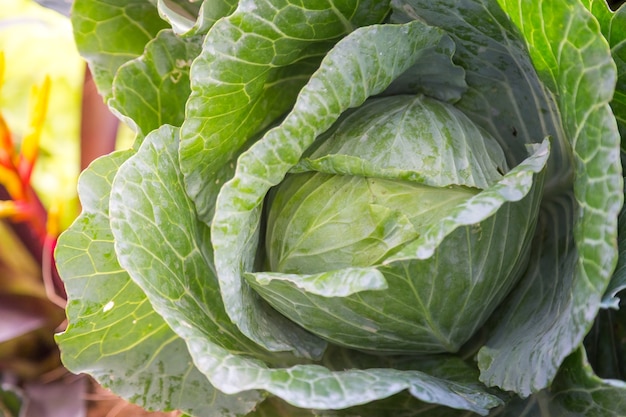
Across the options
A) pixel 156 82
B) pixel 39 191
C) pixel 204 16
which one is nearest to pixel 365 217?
pixel 204 16

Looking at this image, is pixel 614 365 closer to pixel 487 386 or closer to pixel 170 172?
pixel 487 386

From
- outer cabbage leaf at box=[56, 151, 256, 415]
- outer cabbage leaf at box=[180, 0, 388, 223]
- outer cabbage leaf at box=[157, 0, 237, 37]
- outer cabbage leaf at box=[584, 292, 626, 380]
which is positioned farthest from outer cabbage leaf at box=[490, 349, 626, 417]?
outer cabbage leaf at box=[157, 0, 237, 37]

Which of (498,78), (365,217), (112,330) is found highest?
(498,78)

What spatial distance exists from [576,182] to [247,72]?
452 millimetres

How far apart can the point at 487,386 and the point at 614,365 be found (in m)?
0.21

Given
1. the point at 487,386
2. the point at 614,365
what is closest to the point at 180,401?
the point at 487,386

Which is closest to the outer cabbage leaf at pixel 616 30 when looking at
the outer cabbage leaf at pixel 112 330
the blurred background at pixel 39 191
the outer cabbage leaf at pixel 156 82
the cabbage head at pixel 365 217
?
the cabbage head at pixel 365 217

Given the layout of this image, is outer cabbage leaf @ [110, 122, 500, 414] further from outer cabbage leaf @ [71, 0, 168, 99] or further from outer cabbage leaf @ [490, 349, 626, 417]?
outer cabbage leaf @ [71, 0, 168, 99]

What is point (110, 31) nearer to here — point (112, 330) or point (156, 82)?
point (156, 82)

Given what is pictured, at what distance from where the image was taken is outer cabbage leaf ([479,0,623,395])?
2.31 feet

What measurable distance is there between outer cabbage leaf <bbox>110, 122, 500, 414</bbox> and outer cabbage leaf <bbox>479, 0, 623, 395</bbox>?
0.08 meters

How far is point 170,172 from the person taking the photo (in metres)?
0.96

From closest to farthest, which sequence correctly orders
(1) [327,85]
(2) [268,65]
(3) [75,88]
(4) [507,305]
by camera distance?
(1) [327,85]
(2) [268,65]
(4) [507,305]
(3) [75,88]

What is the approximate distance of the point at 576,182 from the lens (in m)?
0.79
